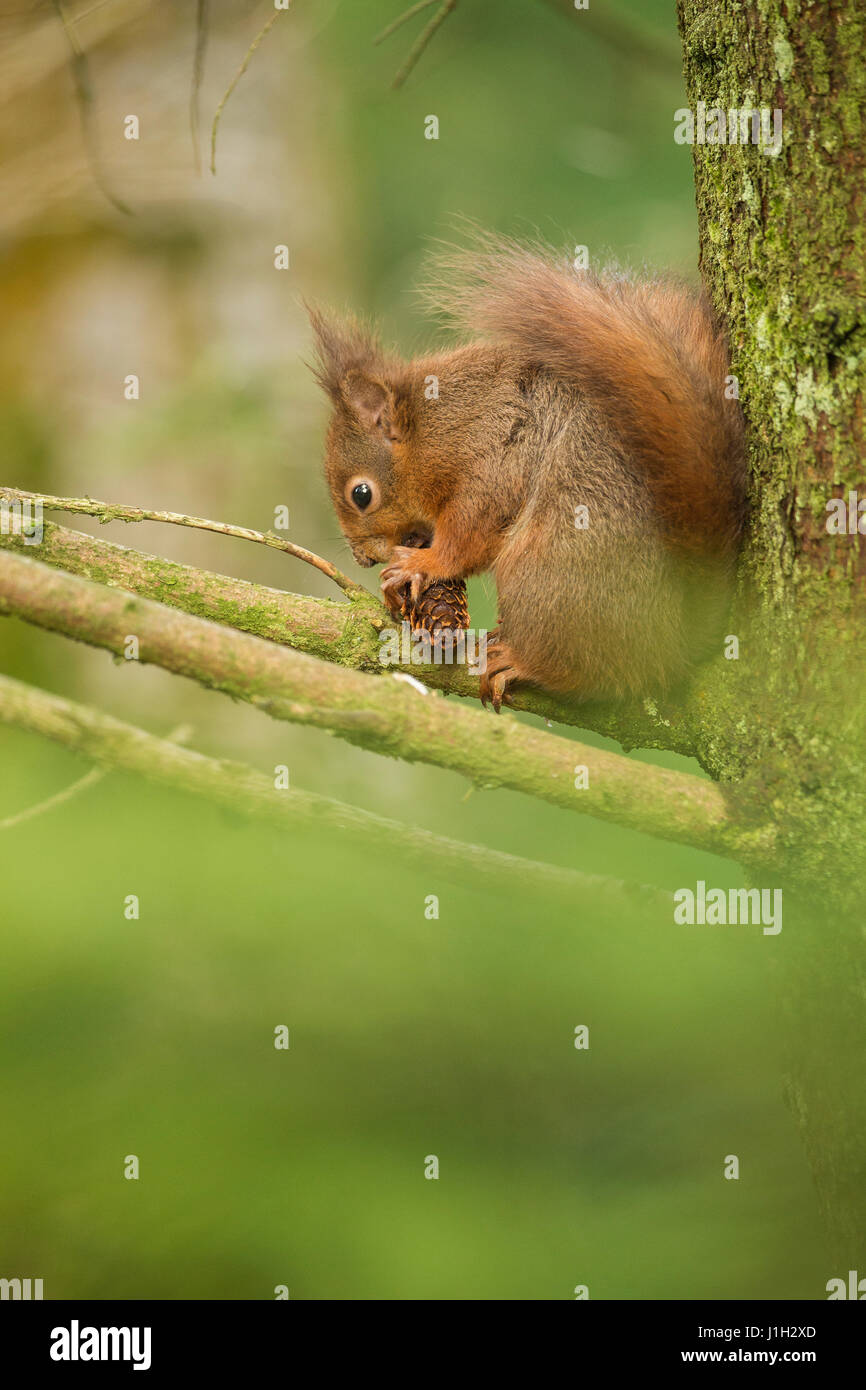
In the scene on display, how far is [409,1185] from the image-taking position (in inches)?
89.7

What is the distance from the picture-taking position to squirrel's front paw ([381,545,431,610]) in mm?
2430

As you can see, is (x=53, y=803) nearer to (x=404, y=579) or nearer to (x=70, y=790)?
(x=70, y=790)

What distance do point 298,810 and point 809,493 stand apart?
976 millimetres

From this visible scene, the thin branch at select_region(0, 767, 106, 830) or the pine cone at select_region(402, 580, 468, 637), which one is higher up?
the pine cone at select_region(402, 580, 468, 637)

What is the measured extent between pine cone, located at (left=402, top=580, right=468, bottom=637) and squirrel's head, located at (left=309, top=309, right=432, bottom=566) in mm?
382

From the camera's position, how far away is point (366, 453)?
282cm

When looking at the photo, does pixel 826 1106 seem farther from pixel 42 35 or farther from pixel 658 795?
pixel 42 35

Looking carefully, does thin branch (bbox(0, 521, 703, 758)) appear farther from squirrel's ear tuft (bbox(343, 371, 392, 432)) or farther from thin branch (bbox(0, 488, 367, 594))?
squirrel's ear tuft (bbox(343, 371, 392, 432))

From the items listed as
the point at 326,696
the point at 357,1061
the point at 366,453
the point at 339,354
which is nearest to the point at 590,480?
the point at 366,453

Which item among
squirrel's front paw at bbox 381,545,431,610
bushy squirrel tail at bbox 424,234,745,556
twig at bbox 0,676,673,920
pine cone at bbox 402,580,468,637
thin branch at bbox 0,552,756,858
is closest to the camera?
thin branch at bbox 0,552,756,858

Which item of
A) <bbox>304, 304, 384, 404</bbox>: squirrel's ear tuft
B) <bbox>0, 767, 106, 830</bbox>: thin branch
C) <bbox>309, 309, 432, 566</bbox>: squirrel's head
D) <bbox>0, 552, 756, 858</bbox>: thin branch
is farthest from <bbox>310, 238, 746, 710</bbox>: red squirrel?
<bbox>0, 767, 106, 830</bbox>: thin branch

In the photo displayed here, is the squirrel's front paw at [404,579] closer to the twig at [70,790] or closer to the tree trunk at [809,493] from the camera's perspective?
the twig at [70,790]

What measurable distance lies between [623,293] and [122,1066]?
2086mm

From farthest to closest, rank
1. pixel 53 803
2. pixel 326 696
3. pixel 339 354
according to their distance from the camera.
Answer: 1. pixel 339 354
2. pixel 53 803
3. pixel 326 696
